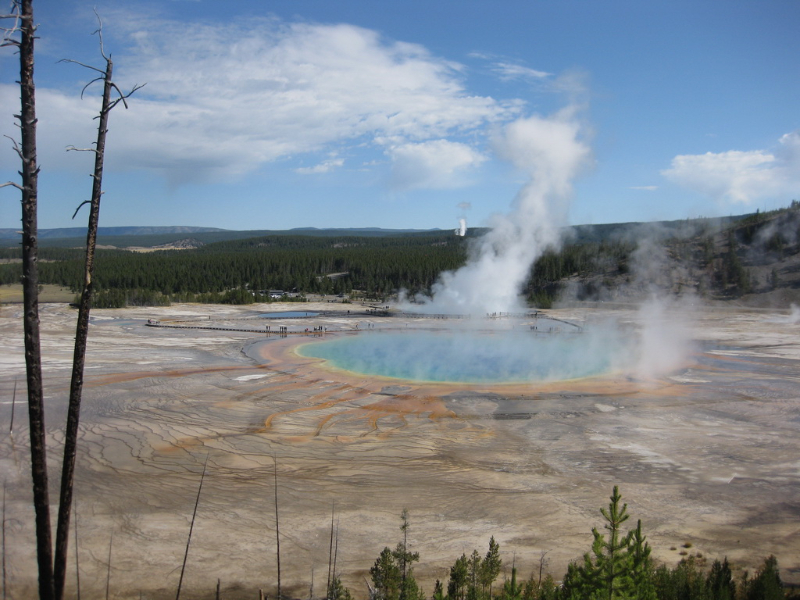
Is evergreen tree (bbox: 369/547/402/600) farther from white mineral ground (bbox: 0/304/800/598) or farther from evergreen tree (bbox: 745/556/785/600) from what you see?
evergreen tree (bbox: 745/556/785/600)

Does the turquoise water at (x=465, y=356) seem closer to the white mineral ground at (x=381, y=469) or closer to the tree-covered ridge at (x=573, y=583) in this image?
the white mineral ground at (x=381, y=469)

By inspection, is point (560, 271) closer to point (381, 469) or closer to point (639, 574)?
point (381, 469)

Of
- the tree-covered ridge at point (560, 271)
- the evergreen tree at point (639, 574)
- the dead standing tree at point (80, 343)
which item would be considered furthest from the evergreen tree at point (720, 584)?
the tree-covered ridge at point (560, 271)

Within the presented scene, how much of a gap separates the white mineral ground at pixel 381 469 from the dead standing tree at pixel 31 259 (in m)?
6.79

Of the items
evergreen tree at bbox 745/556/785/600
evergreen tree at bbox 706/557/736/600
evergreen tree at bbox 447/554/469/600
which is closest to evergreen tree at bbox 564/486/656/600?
evergreen tree at bbox 447/554/469/600

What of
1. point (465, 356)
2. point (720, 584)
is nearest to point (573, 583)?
point (720, 584)

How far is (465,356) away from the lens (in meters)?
35.0

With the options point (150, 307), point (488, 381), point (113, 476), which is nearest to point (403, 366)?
point (488, 381)

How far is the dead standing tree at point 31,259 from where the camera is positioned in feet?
12.4

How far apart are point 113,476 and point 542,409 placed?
15128 mm

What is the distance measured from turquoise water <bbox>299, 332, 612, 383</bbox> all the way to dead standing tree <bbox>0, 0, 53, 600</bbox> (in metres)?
24.2

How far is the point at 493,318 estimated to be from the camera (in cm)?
5634

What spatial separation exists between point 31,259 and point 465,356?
32.0 meters

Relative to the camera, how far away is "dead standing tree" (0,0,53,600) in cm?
379
